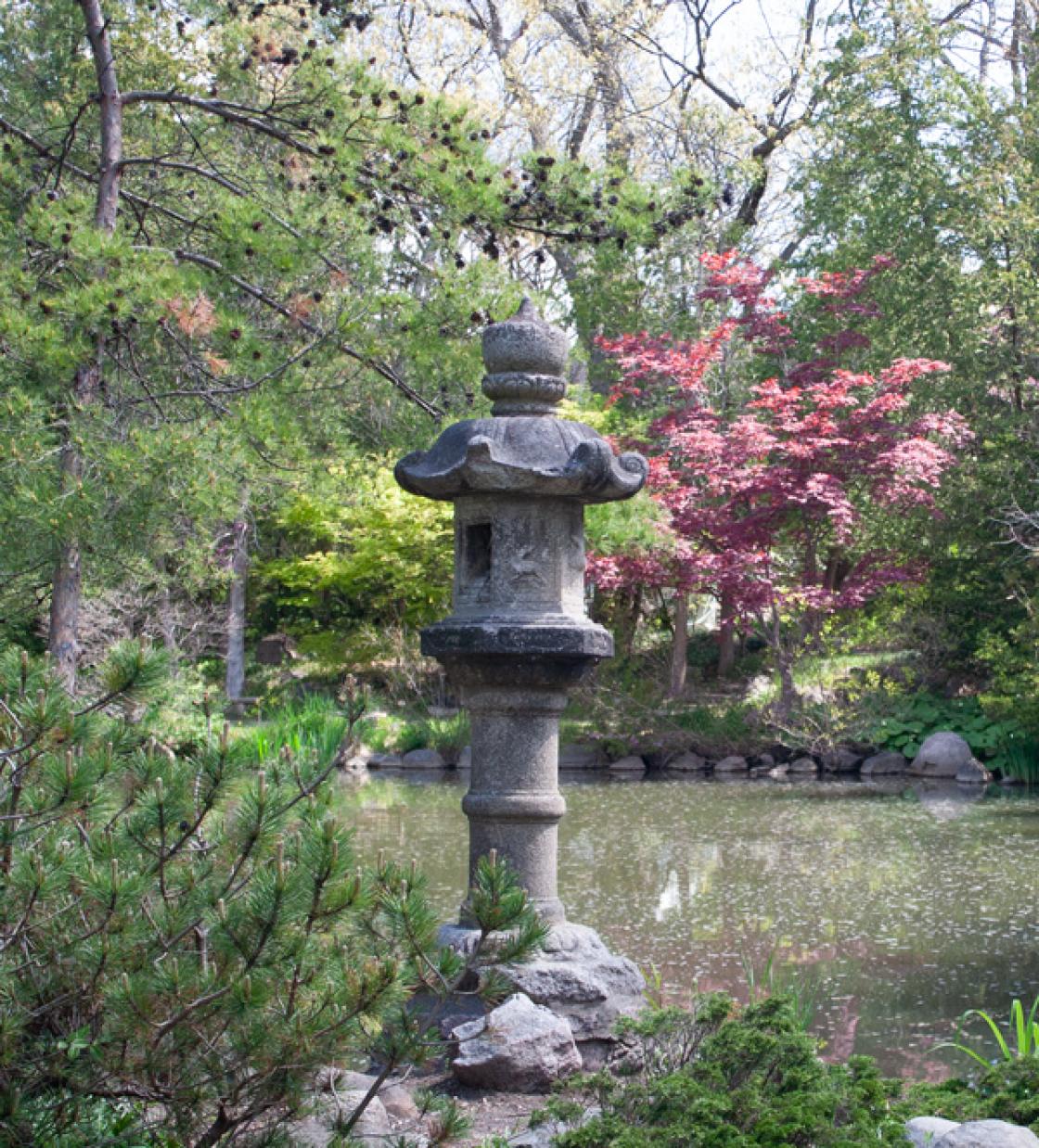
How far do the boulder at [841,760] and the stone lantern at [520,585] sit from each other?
944 centimetres

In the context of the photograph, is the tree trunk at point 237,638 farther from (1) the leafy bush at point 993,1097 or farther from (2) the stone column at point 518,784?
(1) the leafy bush at point 993,1097

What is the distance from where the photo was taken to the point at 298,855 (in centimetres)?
240

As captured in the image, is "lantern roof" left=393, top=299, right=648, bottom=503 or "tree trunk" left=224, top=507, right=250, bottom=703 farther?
"tree trunk" left=224, top=507, right=250, bottom=703

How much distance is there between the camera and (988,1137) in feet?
8.39

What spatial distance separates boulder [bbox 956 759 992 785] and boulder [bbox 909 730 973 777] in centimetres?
3

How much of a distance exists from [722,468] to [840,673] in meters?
2.98

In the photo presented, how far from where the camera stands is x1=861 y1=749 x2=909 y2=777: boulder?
43.9ft

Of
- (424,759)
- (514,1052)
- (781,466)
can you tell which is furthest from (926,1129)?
(424,759)

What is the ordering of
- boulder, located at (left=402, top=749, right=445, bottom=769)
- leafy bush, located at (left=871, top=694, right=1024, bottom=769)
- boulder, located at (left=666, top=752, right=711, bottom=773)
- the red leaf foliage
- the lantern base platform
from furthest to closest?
1. boulder, located at (left=402, top=749, right=445, bottom=769)
2. boulder, located at (left=666, top=752, right=711, bottom=773)
3. leafy bush, located at (left=871, top=694, right=1024, bottom=769)
4. the red leaf foliage
5. the lantern base platform

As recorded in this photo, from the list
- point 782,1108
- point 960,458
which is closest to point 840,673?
point 960,458

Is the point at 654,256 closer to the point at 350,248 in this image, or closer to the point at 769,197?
the point at 769,197

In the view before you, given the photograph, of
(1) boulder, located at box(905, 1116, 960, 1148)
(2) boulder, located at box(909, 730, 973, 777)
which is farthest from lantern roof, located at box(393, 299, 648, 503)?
(2) boulder, located at box(909, 730, 973, 777)

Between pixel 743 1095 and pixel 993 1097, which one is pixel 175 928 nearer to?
pixel 743 1095

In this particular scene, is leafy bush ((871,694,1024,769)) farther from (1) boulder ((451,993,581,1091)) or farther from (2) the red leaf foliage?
(1) boulder ((451,993,581,1091))
